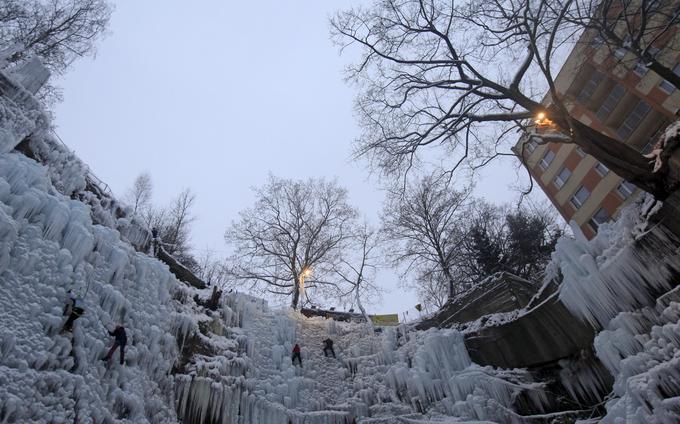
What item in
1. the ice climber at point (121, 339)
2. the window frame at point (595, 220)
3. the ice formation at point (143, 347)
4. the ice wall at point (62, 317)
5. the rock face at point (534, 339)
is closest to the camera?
Answer: the ice wall at point (62, 317)

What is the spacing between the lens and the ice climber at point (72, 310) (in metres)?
6.89

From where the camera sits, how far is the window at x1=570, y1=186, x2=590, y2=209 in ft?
72.6

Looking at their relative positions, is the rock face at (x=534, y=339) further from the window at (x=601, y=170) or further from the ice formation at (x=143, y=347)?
the window at (x=601, y=170)

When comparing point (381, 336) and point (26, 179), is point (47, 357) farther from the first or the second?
point (381, 336)

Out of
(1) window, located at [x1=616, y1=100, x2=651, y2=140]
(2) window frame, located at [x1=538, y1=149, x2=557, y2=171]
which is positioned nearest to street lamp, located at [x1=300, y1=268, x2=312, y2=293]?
(2) window frame, located at [x1=538, y1=149, x2=557, y2=171]

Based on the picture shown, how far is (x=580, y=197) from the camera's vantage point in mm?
22516

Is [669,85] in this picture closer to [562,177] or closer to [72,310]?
[562,177]

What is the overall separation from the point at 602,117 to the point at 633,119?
1717 millimetres

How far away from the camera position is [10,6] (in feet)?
48.2

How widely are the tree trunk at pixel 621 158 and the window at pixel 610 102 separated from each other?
15701 millimetres

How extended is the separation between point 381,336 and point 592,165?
17202 mm

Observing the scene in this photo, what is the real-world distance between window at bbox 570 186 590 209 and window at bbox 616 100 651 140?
11.6 ft

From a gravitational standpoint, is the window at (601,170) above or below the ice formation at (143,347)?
above

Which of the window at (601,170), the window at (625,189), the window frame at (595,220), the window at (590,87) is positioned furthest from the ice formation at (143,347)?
the window at (590,87)
